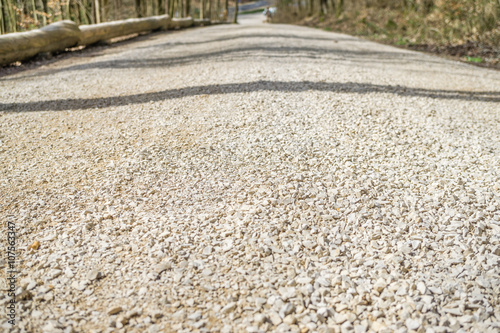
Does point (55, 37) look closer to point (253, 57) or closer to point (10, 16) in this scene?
point (253, 57)

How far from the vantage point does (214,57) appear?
8531 millimetres

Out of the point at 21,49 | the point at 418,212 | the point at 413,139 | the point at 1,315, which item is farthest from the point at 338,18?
the point at 1,315

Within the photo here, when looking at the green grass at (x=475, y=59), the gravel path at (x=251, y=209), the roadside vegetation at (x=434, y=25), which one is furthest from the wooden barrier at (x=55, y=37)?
the green grass at (x=475, y=59)

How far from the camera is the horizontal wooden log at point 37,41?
24.2 ft

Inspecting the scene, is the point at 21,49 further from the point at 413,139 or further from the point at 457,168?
the point at 457,168

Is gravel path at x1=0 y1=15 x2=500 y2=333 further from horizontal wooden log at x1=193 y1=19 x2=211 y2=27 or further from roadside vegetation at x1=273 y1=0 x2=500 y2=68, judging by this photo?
horizontal wooden log at x1=193 y1=19 x2=211 y2=27

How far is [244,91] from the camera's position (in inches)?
219

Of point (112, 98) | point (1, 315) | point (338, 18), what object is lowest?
point (1, 315)

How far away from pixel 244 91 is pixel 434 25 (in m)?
11.4

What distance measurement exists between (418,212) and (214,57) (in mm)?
6775

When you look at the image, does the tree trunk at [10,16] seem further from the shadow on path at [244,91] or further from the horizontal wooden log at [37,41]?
the shadow on path at [244,91]

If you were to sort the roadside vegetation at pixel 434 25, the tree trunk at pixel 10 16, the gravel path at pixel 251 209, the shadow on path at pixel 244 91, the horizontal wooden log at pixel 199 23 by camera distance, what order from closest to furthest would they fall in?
the gravel path at pixel 251 209 → the shadow on path at pixel 244 91 → the roadside vegetation at pixel 434 25 → the tree trunk at pixel 10 16 → the horizontal wooden log at pixel 199 23

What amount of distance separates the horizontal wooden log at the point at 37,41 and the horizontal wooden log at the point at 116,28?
548 millimetres

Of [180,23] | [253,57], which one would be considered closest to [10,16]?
[180,23]
